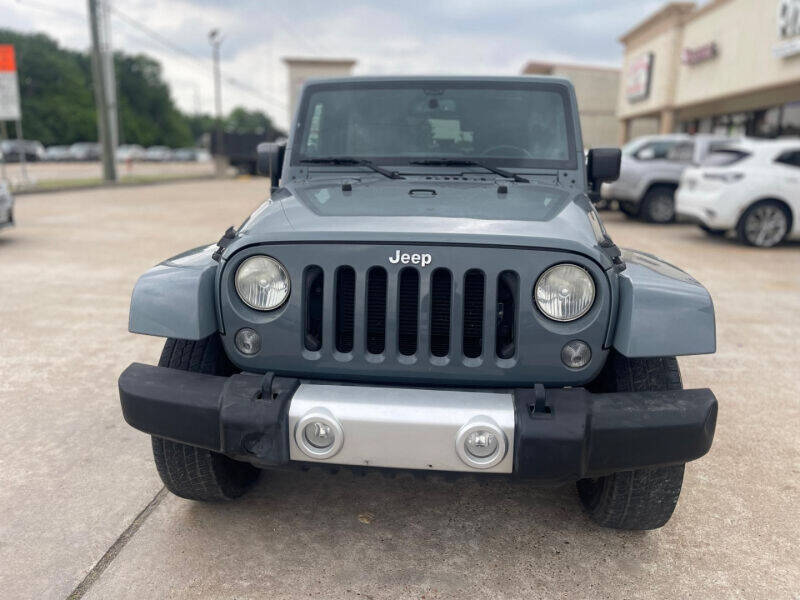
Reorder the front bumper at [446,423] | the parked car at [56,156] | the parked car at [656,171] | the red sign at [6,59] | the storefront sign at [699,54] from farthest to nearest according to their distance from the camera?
the parked car at [56,156] → the storefront sign at [699,54] → the red sign at [6,59] → the parked car at [656,171] → the front bumper at [446,423]

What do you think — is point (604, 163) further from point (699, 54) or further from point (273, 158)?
point (699, 54)

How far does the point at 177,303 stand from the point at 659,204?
1212cm

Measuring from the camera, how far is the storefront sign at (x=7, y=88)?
58.5ft

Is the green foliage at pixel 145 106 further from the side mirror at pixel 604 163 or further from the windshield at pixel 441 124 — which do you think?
the side mirror at pixel 604 163

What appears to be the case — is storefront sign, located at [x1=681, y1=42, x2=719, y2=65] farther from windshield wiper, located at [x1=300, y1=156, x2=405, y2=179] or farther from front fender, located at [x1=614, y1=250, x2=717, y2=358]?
front fender, located at [x1=614, y1=250, x2=717, y2=358]

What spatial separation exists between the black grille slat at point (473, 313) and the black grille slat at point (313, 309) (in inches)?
20.1

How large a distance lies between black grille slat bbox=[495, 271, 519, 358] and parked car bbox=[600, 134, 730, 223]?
10732 millimetres

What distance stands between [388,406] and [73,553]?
1.37 m

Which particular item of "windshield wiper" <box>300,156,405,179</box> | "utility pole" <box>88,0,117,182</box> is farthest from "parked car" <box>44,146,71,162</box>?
"windshield wiper" <box>300,156,405,179</box>

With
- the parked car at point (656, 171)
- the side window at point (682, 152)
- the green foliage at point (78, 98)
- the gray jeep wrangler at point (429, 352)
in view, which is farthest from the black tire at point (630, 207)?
the green foliage at point (78, 98)

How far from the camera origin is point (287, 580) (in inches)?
94.3

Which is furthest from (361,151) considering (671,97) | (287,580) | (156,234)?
(671,97)

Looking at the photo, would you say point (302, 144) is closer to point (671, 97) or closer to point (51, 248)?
point (51, 248)

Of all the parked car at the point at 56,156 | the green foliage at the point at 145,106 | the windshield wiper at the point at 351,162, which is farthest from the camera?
the green foliage at the point at 145,106
